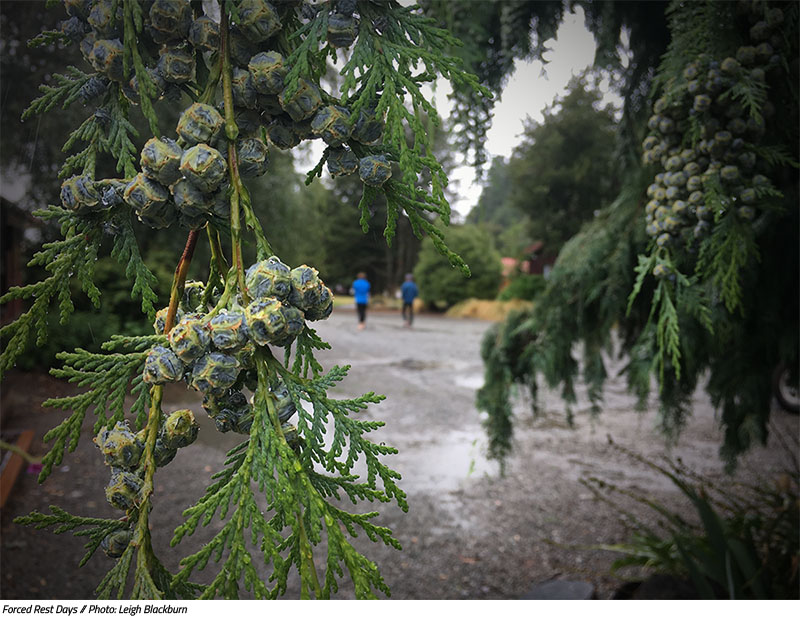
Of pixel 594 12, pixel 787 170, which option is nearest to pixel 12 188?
pixel 594 12

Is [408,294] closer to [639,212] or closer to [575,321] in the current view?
[575,321]

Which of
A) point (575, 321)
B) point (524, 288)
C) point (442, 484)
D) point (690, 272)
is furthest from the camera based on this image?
point (442, 484)

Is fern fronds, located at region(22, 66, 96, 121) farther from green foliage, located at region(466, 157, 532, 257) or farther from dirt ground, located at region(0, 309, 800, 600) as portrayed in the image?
green foliage, located at region(466, 157, 532, 257)

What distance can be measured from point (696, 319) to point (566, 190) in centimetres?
210

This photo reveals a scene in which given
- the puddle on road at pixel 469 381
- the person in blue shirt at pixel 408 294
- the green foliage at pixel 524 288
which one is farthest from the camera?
the puddle on road at pixel 469 381

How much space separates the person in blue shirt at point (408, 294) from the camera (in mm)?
3853

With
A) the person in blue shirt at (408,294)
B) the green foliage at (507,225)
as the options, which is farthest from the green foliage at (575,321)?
the person in blue shirt at (408,294)

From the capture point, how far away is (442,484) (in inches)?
118

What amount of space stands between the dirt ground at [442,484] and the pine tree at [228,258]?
11cm

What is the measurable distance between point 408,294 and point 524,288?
212 centimetres

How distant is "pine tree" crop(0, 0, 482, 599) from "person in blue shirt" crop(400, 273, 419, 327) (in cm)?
297

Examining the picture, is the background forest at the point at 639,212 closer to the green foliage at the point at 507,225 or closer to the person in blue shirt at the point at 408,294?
the green foliage at the point at 507,225

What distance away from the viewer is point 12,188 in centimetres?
75

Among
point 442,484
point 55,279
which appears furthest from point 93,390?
point 442,484
